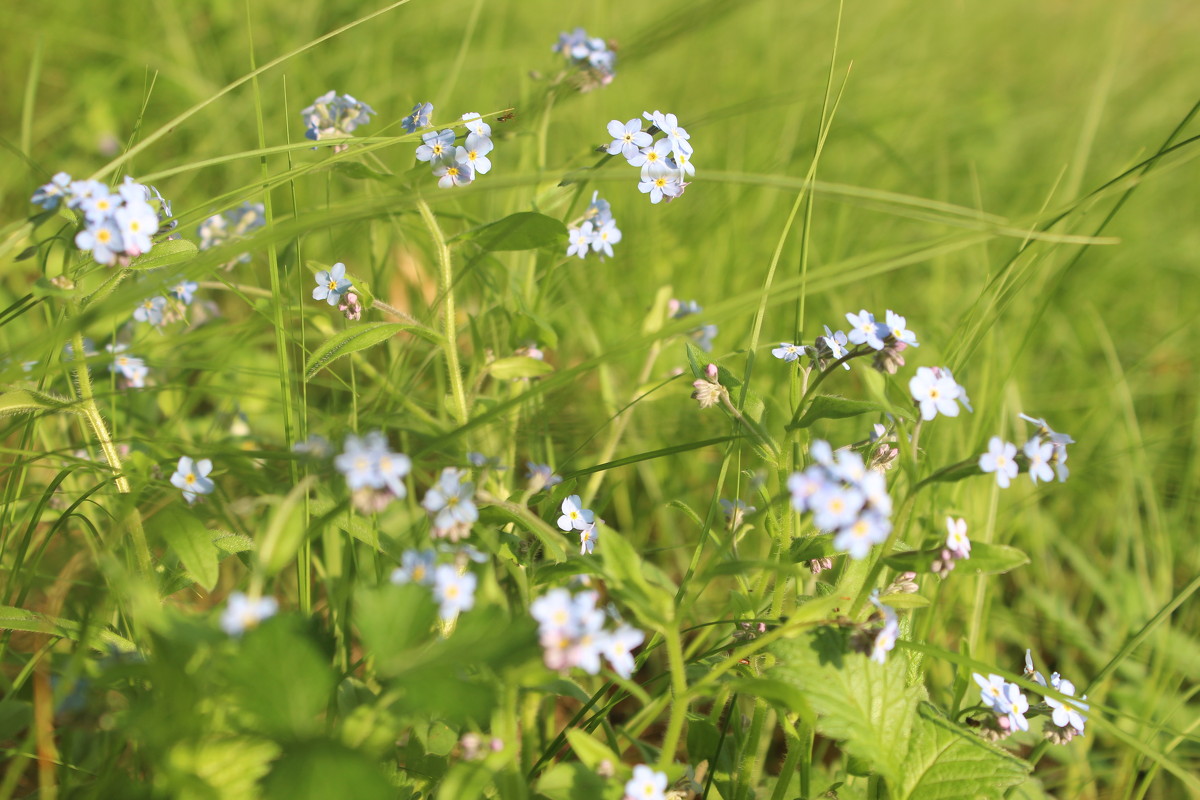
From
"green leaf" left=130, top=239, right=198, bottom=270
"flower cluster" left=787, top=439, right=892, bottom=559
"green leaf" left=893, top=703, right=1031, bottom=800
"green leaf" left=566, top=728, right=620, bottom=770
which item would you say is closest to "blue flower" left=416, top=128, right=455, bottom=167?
"green leaf" left=130, top=239, right=198, bottom=270

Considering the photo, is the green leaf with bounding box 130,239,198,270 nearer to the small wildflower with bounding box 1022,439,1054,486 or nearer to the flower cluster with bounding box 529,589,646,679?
the flower cluster with bounding box 529,589,646,679

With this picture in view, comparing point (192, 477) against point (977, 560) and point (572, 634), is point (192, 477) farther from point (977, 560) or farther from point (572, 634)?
point (977, 560)

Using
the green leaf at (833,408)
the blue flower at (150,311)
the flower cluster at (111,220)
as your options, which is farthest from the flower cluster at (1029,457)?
the blue flower at (150,311)

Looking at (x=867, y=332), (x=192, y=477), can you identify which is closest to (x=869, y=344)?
(x=867, y=332)

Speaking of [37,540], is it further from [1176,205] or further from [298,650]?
[1176,205]

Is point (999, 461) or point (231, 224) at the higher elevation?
point (231, 224)

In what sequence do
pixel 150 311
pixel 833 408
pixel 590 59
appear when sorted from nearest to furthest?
1. pixel 833 408
2. pixel 150 311
3. pixel 590 59

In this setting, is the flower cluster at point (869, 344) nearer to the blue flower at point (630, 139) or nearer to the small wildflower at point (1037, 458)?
the small wildflower at point (1037, 458)

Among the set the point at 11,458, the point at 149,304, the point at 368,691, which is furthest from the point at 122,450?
→ the point at 368,691
